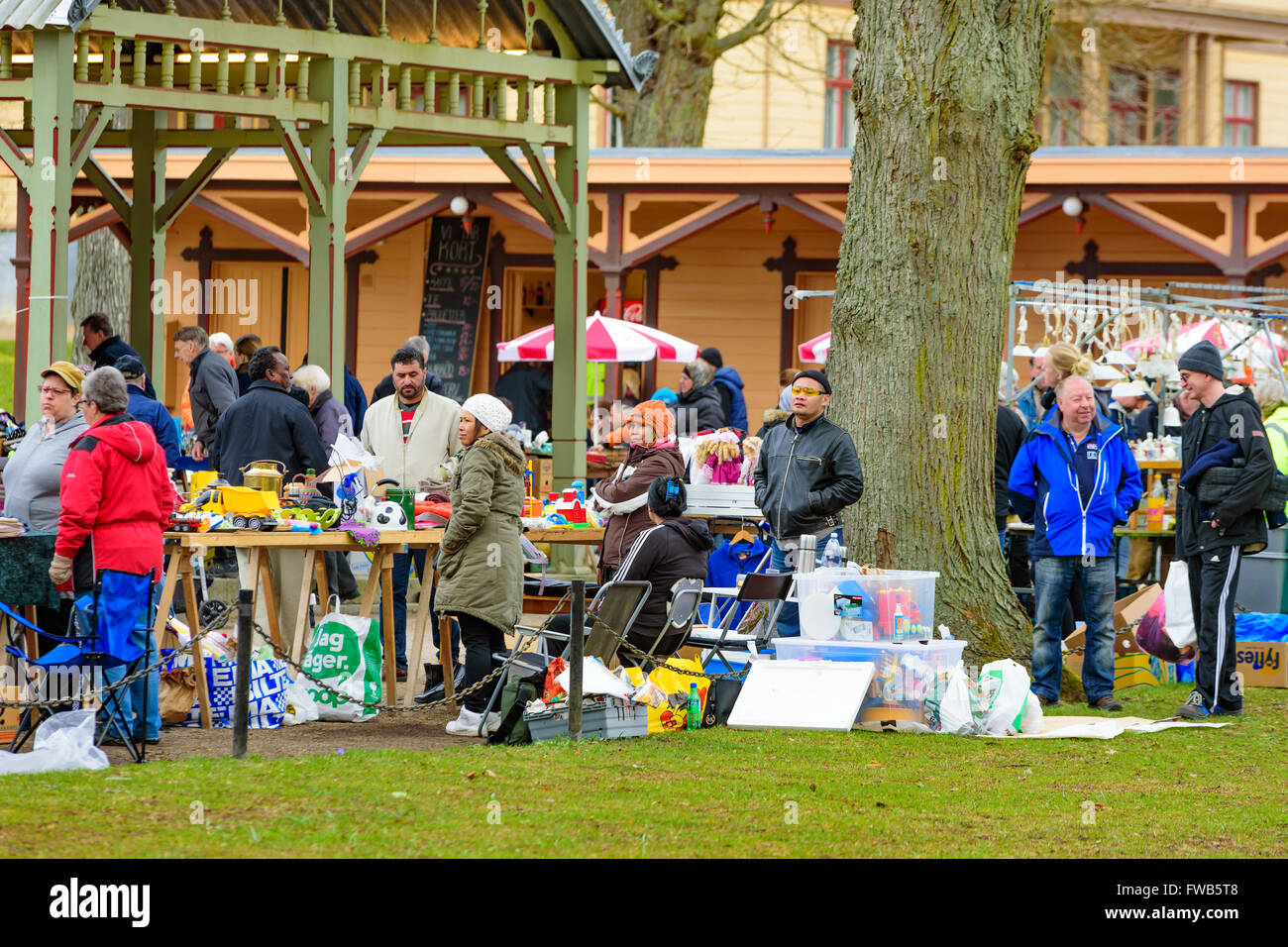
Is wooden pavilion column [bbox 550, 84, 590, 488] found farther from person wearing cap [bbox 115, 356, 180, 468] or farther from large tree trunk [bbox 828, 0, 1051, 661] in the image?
person wearing cap [bbox 115, 356, 180, 468]

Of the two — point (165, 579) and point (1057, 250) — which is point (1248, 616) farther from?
point (1057, 250)

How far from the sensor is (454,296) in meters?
21.3

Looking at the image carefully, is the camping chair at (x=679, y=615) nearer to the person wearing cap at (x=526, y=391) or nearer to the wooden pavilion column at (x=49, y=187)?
the wooden pavilion column at (x=49, y=187)

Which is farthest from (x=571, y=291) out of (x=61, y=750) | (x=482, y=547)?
(x=61, y=750)

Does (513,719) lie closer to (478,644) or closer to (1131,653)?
(478,644)

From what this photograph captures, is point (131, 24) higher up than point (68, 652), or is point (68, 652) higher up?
point (131, 24)

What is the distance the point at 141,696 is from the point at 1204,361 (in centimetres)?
563

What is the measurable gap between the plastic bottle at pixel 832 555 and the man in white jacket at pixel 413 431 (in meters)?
2.18

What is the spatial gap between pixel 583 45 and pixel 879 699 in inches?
263

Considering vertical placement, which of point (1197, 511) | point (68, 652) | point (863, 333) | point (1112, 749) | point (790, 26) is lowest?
point (1112, 749)

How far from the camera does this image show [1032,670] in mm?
9781

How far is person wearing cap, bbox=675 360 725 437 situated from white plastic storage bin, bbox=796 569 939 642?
21.2 ft

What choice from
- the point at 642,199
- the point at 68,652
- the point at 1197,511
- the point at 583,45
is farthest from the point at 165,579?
the point at 642,199

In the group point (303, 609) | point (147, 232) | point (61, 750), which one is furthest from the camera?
point (147, 232)
